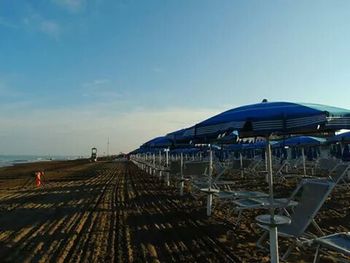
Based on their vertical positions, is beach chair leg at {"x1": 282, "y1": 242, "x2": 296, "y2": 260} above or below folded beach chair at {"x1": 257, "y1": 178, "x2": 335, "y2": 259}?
below

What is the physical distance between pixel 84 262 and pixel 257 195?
4.10 m

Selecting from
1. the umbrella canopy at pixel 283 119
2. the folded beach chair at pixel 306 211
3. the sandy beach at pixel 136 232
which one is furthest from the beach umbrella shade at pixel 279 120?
the sandy beach at pixel 136 232

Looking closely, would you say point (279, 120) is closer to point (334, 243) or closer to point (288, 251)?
point (334, 243)

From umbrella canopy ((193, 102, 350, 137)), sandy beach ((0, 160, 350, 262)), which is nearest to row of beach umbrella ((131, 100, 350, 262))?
umbrella canopy ((193, 102, 350, 137))

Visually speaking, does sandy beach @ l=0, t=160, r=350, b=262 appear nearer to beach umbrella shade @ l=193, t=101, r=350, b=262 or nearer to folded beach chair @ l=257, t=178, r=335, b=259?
folded beach chair @ l=257, t=178, r=335, b=259

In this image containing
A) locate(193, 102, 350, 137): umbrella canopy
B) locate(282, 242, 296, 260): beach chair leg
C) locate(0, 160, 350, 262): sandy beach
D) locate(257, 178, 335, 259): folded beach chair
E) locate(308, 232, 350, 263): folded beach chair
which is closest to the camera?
locate(308, 232, 350, 263): folded beach chair

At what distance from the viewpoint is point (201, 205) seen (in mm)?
9648

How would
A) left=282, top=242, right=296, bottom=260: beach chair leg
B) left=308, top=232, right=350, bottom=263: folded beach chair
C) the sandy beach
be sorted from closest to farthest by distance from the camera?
1. left=308, top=232, right=350, bottom=263: folded beach chair
2. left=282, top=242, right=296, bottom=260: beach chair leg
3. the sandy beach

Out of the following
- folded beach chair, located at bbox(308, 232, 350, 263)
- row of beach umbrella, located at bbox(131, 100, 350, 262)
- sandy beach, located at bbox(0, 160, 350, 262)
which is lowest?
sandy beach, located at bbox(0, 160, 350, 262)

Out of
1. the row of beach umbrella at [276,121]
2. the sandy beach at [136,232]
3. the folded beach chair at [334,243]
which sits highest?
the row of beach umbrella at [276,121]

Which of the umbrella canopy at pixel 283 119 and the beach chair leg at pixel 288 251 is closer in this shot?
the umbrella canopy at pixel 283 119

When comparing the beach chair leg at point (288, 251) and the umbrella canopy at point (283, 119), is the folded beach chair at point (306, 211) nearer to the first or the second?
the beach chair leg at point (288, 251)

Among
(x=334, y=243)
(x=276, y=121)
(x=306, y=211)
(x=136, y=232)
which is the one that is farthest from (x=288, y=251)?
(x=136, y=232)

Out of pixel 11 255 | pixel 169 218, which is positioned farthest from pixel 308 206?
pixel 11 255
